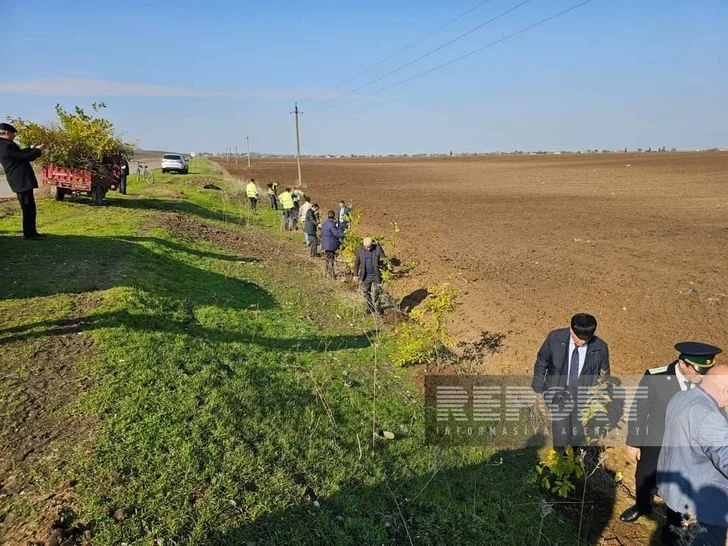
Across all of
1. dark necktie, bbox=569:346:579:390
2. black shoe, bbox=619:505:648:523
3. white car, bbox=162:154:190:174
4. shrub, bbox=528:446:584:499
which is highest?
white car, bbox=162:154:190:174

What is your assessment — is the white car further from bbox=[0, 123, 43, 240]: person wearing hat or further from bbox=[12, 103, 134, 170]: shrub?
bbox=[0, 123, 43, 240]: person wearing hat

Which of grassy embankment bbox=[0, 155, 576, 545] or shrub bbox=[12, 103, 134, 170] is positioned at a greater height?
shrub bbox=[12, 103, 134, 170]

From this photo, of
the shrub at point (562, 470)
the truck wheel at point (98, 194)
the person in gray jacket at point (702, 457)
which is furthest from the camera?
the truck wheel at point (98, 194)

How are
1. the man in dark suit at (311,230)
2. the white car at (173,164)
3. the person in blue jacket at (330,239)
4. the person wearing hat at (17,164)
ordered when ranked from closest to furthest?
1. the person wearing hat at (17,164)
2. the person in blue jacket at (330,239)
3. the man in dark suit at (311,230)
4. the white car at (173,164)

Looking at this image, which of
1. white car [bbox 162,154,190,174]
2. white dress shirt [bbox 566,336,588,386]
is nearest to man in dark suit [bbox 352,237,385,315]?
white dress shirt [bbox 566,336,588,386]

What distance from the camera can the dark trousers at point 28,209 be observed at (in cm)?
824

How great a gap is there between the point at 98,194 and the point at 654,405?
14.5 m

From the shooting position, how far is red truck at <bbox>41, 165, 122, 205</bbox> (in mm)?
13289

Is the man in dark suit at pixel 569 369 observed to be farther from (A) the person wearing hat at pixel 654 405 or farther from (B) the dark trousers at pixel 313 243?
(B) the dark trousers at pixel 313 243

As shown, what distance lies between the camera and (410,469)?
4.76m

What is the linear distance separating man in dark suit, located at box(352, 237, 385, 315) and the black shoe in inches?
206

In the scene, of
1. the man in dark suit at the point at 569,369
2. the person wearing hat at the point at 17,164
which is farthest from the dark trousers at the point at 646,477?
the person wearing hat at the point at 17,164

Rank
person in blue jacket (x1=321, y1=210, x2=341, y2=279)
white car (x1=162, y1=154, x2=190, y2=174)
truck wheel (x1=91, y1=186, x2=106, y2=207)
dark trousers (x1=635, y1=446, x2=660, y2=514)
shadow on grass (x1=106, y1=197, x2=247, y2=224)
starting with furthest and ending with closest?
white car (x1=162, y1=154, x2=190, y2=174) → shadow on grass (x1=106, y1=197, x2=247, y2=224) → truck wheel (x1=91, y1=186, x2=106, y2=207) → person in blue jacket (x1=321, y1=210, x2=341, y2=279) → dark trousers (x1=635, y1=446, x2=660, y2=514)

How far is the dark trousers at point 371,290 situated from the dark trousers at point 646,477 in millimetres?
5453
